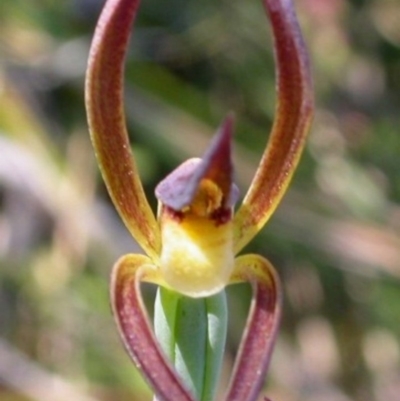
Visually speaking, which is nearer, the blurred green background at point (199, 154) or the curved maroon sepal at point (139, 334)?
the curved maroon sepal at point (139, 334)

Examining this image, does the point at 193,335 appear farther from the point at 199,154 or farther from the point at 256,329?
the point at 199,154

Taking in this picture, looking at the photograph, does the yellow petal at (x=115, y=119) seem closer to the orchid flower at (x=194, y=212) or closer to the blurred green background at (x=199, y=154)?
the orchid flower at (x=194, y=212)

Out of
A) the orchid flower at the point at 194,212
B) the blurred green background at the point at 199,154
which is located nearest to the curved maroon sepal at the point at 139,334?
the orchid flower at the point at 194,212

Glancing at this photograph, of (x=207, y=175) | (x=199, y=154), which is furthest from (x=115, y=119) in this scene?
(x=199, y=154)

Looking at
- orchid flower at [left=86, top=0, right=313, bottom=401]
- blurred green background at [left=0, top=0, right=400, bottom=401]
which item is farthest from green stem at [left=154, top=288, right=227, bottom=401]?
blurred green background at [left=0, top=0, right=400, bottom=401]

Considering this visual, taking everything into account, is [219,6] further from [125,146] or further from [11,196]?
[125,146]

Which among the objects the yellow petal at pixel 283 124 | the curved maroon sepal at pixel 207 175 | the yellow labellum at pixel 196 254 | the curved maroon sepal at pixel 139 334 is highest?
the yellow petal at pixel 283 124

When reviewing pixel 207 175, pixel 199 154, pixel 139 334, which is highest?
pixel 199 154
